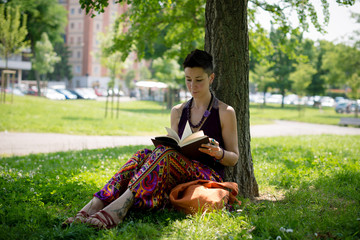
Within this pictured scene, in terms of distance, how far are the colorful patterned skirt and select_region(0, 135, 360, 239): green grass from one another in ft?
0.72

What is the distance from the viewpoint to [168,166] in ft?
10.6

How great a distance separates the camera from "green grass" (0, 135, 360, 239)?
280 cm

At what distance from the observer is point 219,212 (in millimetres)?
3188

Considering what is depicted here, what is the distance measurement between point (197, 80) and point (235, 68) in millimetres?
916

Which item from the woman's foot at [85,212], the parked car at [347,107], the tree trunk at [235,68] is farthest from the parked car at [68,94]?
the woman's foot at [85,212]

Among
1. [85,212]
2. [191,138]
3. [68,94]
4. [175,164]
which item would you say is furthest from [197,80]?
[68,94]

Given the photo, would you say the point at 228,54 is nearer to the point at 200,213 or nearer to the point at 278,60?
the point at 200,213

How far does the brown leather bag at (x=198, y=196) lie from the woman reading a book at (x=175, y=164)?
103 millimetres

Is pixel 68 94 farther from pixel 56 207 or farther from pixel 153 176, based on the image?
pixel 153 176

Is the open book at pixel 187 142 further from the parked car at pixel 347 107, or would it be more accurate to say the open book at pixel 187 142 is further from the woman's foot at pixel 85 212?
the parked car at pixel 347 107

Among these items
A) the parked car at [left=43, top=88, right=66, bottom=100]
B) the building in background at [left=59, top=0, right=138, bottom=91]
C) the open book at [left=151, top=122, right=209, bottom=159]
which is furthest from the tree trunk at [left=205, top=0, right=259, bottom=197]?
the building in background at [left=59, top=0, right=138, bottom=91]

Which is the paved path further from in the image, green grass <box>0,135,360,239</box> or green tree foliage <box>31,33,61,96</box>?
green tree foliage <box>31,33,61,96</box>

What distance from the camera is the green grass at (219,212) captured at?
280cm

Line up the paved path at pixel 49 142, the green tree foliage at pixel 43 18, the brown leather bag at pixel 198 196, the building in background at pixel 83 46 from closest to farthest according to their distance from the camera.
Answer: the brown leather bag at pixel 198 196
the paved path at pixel 49 142
the green tree foliage at pixel 43 18
the building in background at pixel 83 46
